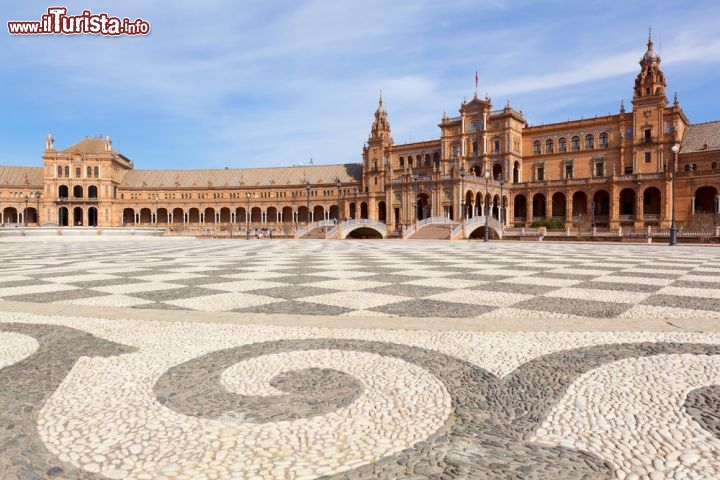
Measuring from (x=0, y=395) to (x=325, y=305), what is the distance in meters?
3.56

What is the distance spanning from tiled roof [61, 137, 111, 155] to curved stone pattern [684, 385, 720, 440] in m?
103

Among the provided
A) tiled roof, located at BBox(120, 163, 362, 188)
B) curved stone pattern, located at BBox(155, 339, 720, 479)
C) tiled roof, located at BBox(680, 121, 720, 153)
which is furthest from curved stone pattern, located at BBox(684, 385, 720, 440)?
tiled roof, located at BBox(120, 163, 362, 188)

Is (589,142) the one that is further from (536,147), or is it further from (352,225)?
(352,225)

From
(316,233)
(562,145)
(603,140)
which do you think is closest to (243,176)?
(316,233)

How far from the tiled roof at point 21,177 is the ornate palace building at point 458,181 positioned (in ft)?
0.59

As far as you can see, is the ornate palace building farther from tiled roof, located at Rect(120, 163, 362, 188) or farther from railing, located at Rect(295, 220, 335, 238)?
railing, located at Rect(295, 220, 335, 238)

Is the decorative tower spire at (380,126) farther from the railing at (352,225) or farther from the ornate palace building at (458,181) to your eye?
the railing at (352,225)

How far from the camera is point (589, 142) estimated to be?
64.1 metres

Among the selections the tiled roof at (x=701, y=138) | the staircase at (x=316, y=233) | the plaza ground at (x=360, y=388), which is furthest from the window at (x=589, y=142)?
the plaza ground at (x=360, y=388)

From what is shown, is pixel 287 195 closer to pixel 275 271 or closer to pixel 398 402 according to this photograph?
pixel 275 271

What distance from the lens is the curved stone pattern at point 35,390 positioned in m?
1.97

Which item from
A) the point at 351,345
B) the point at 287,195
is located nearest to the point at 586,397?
the point at 351,345

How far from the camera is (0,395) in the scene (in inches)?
110

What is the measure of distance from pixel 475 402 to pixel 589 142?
231ft
